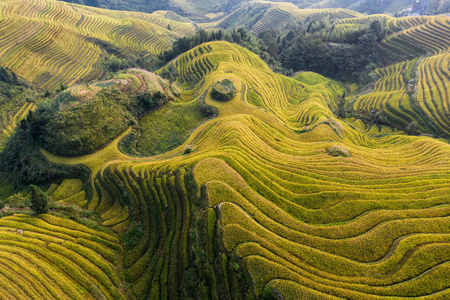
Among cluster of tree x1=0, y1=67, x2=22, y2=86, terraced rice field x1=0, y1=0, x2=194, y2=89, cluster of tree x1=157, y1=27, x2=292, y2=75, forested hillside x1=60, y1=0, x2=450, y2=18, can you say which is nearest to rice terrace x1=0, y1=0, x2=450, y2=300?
cluster of tree x1=0, y1=67, x2=22, y2=86

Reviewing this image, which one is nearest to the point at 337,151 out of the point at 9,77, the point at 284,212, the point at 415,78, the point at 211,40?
the point at 284,212

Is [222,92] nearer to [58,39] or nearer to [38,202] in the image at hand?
[38,202]

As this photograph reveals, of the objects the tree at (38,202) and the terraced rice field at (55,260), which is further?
the tree at (38,202)

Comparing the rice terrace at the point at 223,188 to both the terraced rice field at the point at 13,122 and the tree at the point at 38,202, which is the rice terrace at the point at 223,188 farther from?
the terraced rice field at the point at 13,122

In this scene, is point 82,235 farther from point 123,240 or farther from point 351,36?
point 351,36

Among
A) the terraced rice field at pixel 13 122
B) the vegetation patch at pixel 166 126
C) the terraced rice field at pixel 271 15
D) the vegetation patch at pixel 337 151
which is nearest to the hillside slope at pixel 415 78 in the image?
the vegetation patch at pixel 337 151
